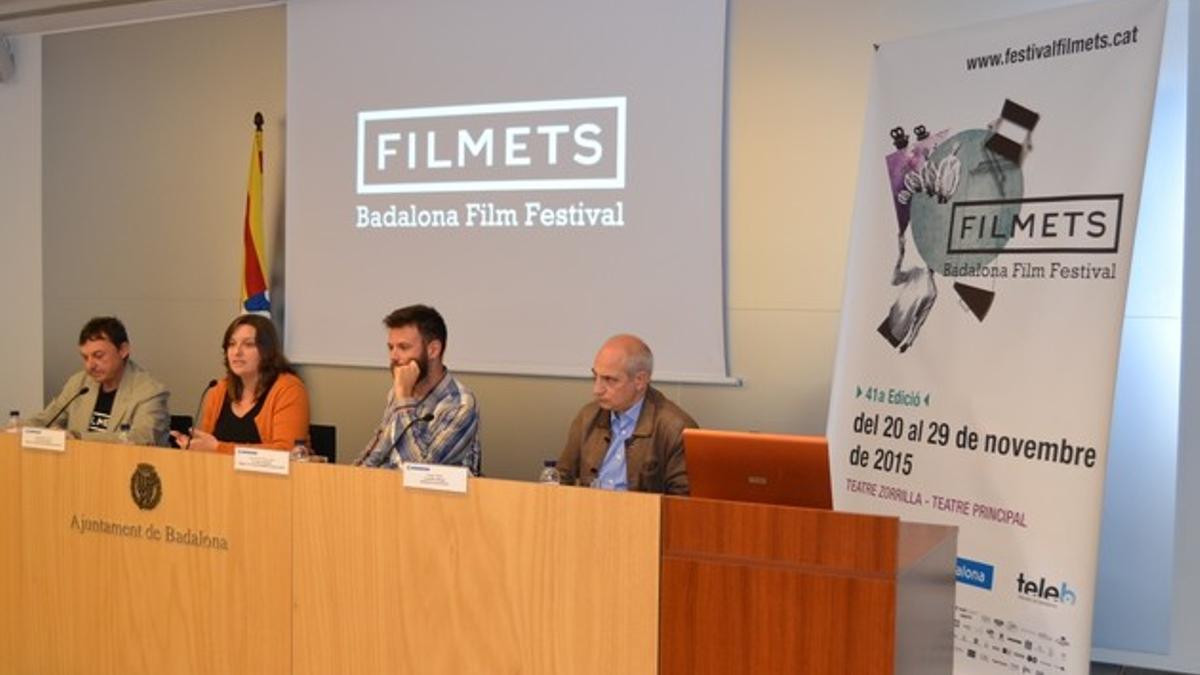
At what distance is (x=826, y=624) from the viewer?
2059 millimetres

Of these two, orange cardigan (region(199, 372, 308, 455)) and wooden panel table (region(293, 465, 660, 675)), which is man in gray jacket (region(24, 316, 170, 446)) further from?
wooden panel table (region(293, 465, 660, 675))

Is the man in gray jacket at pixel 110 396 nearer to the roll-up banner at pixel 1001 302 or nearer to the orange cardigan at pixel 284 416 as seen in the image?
the orange cardigan at pixel 284 416

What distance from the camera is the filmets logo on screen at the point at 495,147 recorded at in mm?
4863

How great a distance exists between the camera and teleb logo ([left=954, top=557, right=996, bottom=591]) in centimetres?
323

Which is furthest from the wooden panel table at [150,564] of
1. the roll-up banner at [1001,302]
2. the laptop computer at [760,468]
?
the roll-up banner at [1001,302]

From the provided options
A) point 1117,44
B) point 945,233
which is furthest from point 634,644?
point 1117,44

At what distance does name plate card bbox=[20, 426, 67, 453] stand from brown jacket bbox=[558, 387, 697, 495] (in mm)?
1653

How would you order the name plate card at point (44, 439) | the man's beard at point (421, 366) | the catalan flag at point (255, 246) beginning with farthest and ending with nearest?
the catalan flag at point (255, 246) < the man's beard at point (421, 366) < the name plate card at point (44, 439)

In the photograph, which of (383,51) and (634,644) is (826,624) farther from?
(383,51)

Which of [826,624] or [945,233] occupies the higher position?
[945,233]

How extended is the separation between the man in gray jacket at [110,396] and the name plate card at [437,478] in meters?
2.02

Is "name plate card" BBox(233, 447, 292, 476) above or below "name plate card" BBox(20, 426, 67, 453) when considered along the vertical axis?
above

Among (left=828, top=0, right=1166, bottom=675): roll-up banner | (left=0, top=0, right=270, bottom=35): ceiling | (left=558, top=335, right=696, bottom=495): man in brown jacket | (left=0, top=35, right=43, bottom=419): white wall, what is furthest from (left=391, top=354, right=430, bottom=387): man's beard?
(left=0, top=35, right=43, bottom=419): white wall

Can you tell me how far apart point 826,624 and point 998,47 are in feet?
6.48
